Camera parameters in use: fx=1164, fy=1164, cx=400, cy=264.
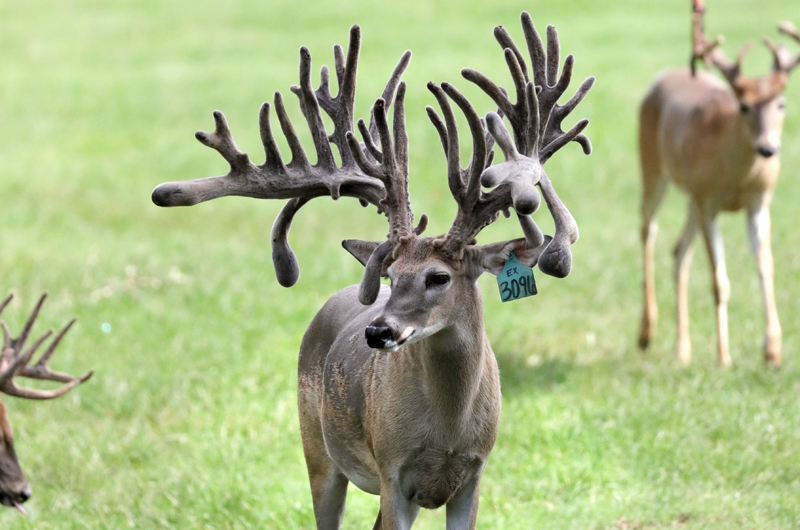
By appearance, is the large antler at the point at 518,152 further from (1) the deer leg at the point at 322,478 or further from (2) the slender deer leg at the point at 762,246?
(2) the slender deer leg at the point at 762,246

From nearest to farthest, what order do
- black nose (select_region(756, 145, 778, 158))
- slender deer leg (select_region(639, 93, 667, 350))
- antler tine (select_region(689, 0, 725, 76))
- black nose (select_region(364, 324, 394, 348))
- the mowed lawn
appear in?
black nose (select_region(364, 324, 394, 348)), the mowed lawn, black nose (select_region(756, 145, 778, 158)), antler tine (select_region(689, 0, 725, 76)), slender deer leg (select_region(639, 93, 667, 350))

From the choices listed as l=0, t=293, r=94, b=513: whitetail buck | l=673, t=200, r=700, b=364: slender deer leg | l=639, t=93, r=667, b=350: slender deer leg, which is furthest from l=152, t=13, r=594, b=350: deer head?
l=639, t=93, r=667, b=350: slender deer leg

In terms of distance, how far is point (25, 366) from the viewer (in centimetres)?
582

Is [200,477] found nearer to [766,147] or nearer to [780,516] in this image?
[780,516]

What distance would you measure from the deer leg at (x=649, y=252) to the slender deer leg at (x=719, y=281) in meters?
0.57

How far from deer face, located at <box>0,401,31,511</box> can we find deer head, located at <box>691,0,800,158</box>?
5412 mm

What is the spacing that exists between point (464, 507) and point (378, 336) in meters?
0.93

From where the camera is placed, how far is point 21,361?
5.57 metres

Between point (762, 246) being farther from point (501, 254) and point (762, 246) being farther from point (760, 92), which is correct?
point (501, 254)

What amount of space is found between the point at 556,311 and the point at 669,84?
2227mm

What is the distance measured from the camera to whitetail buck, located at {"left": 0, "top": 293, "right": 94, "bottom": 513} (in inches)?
209

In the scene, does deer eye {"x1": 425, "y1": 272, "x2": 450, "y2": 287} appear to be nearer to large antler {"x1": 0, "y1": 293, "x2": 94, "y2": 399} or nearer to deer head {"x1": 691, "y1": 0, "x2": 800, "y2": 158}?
large antler {"x1": 0, "y1": 293, "x2": 94, "y2": 399}

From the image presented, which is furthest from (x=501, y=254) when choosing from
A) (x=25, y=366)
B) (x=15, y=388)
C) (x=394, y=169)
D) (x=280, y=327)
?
(x=280, y=327)

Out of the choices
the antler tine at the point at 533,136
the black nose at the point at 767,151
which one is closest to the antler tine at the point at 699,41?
the black nose at the point at 767,151
